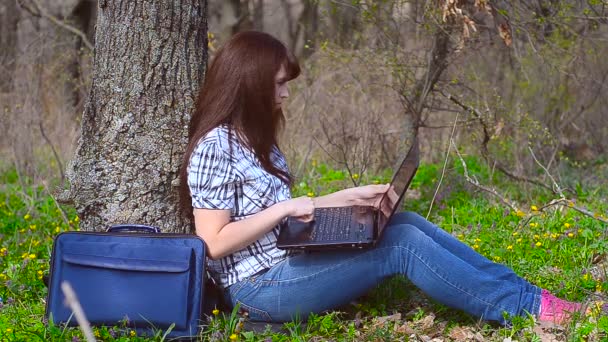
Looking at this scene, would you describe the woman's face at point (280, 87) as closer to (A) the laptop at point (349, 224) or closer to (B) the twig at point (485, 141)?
(A) the laptop at point (349, 224)

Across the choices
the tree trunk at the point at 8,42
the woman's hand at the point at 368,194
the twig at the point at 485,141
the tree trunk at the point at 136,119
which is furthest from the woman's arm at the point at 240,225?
the tree trunk at the point at 8,42

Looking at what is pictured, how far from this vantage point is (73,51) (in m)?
7.93

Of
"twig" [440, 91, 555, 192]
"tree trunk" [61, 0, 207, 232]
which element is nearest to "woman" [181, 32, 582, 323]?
"tree trunk" [61, 0, 207, 232]

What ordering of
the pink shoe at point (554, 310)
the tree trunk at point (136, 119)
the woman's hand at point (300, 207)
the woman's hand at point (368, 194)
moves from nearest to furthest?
the woman's hand at point (300, 207) → the pink shoe at point (554, 310) → the woman's hand at point (368, 194) → the tree trunk at point (136, 119)

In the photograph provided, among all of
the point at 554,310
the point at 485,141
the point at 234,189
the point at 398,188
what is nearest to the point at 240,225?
the point at 234,189

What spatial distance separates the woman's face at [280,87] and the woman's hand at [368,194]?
0.49 m

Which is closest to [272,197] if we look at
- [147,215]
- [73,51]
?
[147,215]

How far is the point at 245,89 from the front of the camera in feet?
10.4

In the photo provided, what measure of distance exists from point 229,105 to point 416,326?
1.17 metres

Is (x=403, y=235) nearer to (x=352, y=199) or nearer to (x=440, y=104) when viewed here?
Answer: (x=352, y=199)

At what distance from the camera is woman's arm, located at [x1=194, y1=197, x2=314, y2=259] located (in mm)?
3014

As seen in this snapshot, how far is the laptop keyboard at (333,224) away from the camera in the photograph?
3102mm

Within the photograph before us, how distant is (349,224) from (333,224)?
6cm

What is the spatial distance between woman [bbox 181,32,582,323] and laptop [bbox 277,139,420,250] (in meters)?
0.07
